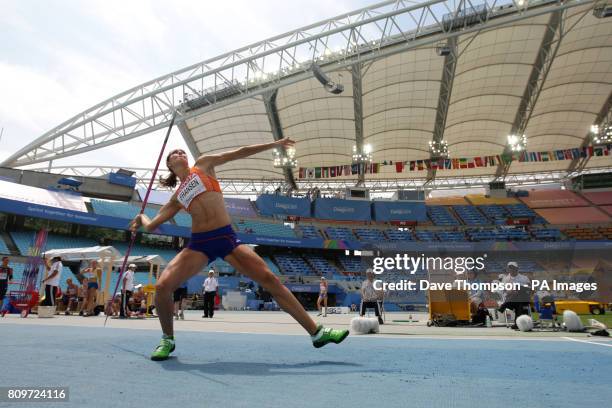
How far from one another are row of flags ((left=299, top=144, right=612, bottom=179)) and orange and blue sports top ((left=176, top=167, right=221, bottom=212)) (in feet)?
120

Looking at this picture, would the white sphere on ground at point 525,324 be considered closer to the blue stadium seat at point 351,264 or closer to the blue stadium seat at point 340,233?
the blue stadium seat at point 351,264

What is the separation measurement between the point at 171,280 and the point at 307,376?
153cm

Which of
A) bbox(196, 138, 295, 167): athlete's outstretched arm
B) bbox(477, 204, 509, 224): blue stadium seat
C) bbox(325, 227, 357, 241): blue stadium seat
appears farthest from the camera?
bbox(477, 204, 509, 224): blue stadium seat

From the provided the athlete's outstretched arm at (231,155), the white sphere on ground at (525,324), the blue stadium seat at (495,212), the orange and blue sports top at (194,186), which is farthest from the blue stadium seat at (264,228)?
the orange and blue sports top at (194,186)

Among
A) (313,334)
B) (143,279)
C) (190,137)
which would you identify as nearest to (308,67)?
(190,137)

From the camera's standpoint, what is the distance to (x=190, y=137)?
120 ft

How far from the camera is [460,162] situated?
40.2m

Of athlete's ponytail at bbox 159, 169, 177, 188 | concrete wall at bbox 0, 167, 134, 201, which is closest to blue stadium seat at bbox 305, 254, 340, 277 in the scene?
concrete wall at bbox 0, 167, 134, 201

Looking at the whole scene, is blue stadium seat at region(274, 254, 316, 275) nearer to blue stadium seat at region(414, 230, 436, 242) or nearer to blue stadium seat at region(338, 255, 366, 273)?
blue stadium seat at region(338, 255, 366, 273)

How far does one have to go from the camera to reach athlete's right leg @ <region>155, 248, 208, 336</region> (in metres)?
3.46

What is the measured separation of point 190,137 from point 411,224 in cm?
2643

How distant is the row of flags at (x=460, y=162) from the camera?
37.3m

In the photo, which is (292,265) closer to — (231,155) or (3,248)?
(3,248)

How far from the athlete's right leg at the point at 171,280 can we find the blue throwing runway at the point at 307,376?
0.35 m
